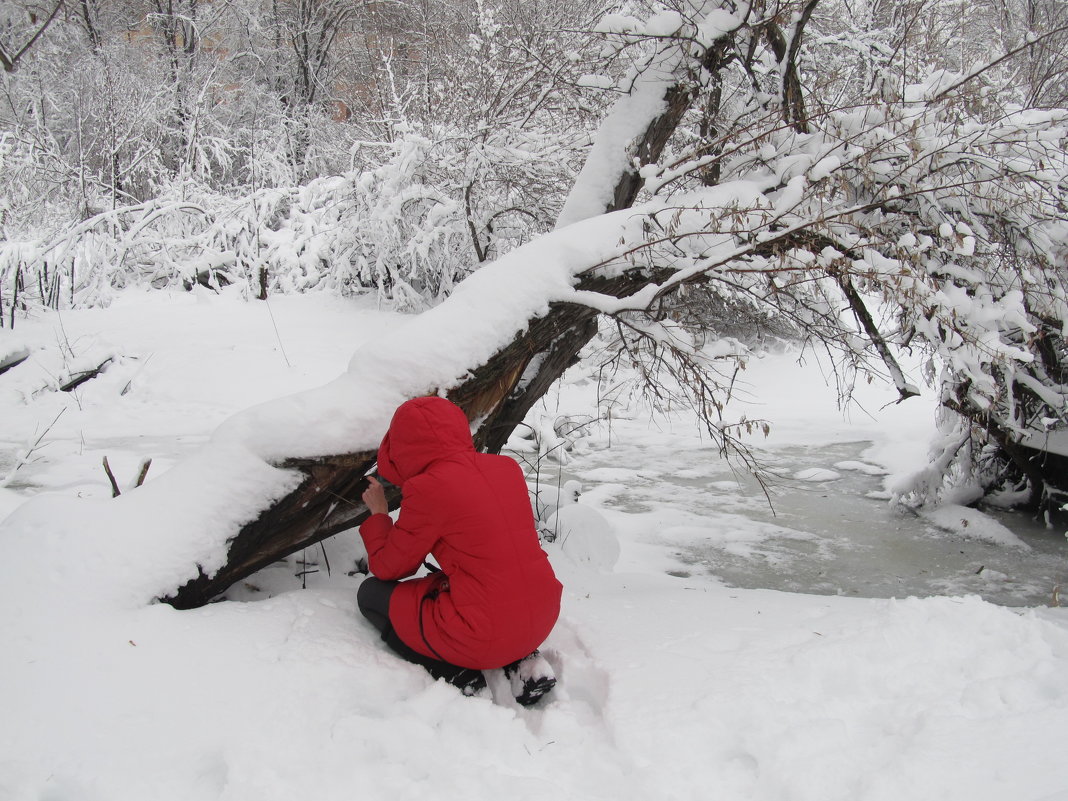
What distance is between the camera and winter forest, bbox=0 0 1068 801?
198cm

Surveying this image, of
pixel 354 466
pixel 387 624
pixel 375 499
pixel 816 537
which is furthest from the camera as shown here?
pixel 816 537

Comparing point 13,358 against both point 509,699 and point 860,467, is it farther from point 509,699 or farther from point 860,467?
point 860,467

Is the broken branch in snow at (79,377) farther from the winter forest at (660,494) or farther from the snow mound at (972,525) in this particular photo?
the snow mound at (972,525)

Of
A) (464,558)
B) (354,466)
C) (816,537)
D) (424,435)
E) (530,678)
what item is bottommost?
(816,537)

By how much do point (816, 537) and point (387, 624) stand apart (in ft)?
11.6

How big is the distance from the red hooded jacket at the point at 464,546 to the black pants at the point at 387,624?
0.18 ft

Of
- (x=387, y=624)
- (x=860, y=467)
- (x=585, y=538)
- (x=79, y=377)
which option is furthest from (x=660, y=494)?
(x=79, y=377)

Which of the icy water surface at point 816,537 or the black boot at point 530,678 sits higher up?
the black boot at point 530,678

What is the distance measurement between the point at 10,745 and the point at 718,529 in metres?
4.31

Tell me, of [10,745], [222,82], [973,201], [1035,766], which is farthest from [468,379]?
[222,82]

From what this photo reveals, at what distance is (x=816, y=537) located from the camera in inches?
201

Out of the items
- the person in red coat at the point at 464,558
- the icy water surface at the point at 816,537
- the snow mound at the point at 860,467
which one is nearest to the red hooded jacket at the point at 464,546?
the person in red coat at the point at 464,558

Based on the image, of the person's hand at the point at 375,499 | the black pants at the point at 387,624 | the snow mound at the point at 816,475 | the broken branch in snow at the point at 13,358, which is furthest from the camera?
the broken branch in snow at the point at 13,358

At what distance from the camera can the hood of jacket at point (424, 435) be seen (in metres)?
2.40
